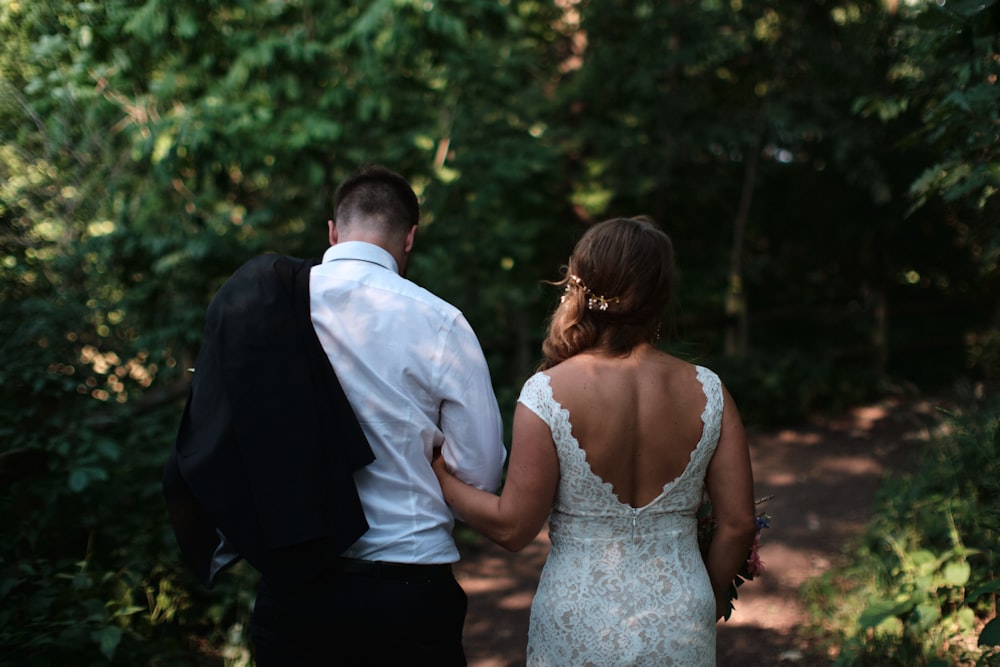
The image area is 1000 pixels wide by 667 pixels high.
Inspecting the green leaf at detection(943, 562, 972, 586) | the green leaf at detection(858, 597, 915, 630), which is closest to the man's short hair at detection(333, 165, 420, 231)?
the green leaf at detection(858, 597, 915, 630)

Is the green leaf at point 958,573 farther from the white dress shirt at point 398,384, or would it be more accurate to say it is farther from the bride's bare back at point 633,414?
the white dress shirt at point 398,384

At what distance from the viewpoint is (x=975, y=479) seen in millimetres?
4926

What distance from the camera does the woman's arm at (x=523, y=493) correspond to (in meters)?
2.14

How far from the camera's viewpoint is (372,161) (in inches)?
218

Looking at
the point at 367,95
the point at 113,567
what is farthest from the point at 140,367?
the point at 367,95

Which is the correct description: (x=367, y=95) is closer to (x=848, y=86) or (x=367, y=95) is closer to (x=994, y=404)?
(x=994, y=404)

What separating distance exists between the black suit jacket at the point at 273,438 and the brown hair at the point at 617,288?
66 cm

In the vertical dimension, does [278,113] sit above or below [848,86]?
below

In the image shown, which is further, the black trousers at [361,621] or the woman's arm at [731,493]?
the woman's arm at [731,493]

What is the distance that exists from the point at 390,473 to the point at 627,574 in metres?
0.70

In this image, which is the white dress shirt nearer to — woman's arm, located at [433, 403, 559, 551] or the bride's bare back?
woman's arm, located at [433, 403, 559, 551]

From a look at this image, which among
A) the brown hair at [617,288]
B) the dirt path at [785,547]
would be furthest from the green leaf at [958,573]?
the brown hair at [617,288]

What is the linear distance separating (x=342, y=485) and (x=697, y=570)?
1.01 meters

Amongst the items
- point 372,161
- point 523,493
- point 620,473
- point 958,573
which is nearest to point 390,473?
point 523,493
